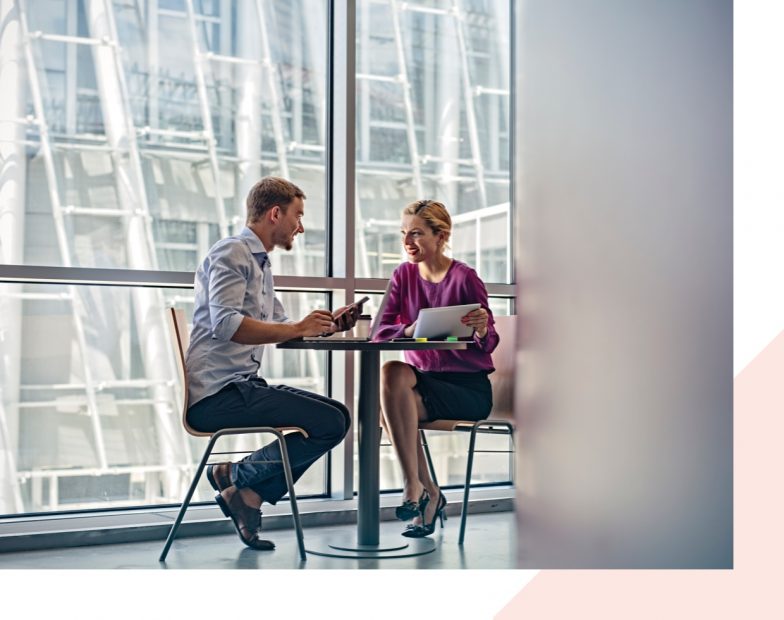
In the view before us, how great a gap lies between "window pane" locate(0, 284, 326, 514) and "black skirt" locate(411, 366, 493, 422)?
85 centimetres

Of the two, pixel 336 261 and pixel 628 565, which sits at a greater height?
pixel 336 261

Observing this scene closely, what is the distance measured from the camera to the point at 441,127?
453 centimetres

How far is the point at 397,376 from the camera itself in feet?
11.5

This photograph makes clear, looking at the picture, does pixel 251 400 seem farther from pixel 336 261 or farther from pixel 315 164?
pixel 315 164

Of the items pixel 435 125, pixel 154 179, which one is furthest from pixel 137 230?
pixel 435 125

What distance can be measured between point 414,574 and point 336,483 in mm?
1346

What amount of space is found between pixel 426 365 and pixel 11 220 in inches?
62.1

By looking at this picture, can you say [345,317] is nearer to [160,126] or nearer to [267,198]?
[267,198]

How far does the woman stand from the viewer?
3480 mm

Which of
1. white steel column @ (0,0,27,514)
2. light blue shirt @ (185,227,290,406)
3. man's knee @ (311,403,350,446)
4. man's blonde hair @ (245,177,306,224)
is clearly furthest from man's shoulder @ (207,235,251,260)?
white steel column @ (0,0,27,514)

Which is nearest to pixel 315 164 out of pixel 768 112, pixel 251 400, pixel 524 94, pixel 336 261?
pixel 336 261

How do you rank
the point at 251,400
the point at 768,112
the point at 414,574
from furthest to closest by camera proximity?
1. the point at 251,400
2. the point at 414,574
3. the point at 768,112

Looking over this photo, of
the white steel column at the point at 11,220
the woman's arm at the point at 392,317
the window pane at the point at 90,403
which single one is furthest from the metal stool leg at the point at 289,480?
the white steel column at the point at 11,220

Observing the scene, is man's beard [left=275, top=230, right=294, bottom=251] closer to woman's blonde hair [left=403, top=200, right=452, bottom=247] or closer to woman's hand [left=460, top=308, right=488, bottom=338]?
woman's blonde hair [left=403, top=200, right=452, bottom=247]
